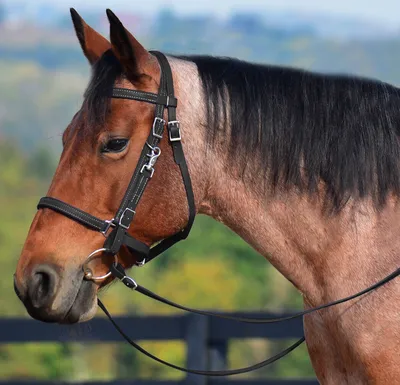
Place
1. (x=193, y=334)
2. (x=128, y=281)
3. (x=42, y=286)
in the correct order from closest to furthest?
(x=42, y=286), (x=128, y=281), (x=193, y=334)

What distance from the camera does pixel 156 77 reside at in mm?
3838

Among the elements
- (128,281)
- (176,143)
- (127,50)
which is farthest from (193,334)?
A: (127,50)

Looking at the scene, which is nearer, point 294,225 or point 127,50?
point 127,50

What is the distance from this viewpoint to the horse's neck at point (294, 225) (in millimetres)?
3764

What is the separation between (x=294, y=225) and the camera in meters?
3.86

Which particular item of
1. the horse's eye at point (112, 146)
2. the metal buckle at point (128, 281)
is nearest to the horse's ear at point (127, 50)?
the horse's eye at point (112, 146)

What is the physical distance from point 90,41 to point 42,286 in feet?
3.88

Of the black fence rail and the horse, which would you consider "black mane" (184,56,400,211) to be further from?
the black fence rail

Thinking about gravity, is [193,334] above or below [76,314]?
below

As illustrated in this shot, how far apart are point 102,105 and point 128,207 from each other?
0.45m

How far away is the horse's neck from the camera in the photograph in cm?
376

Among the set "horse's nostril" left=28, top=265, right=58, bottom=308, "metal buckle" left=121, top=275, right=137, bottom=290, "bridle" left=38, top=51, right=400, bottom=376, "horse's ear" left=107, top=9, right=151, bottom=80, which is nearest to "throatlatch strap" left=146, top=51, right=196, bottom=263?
"bridle" left=38, top=51, right=400, bottom=376

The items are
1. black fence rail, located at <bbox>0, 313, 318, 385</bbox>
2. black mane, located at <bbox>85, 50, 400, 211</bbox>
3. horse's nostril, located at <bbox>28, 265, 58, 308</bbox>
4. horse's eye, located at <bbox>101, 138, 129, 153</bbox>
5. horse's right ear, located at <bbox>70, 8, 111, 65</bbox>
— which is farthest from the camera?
black fence rail, located at <bbox>0, 313, 318, 385</bbox>

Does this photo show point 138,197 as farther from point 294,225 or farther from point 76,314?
point 294,225
